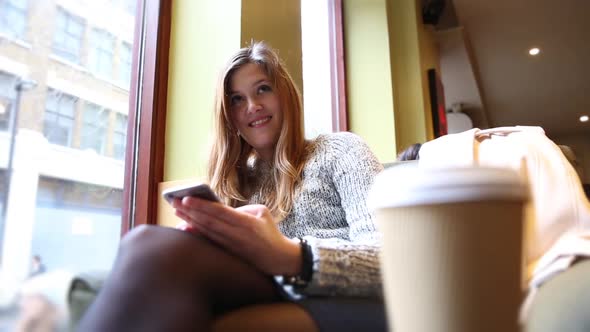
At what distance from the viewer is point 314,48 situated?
8.00ft

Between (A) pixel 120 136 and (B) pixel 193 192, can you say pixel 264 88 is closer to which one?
(A) pixel 120 136

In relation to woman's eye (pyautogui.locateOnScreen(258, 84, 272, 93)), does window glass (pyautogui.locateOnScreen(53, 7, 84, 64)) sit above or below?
above

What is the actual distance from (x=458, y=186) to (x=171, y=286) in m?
0.32

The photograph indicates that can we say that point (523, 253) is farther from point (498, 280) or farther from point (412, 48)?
point (412, 48)

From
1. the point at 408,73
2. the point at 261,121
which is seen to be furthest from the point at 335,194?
the point at 408,73

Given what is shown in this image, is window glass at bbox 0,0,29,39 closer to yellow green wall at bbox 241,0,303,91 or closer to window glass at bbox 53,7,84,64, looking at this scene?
window glass at bbox 53,7,84,64

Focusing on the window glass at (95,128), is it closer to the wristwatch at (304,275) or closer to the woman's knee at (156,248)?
the woman's knee at (156,248)

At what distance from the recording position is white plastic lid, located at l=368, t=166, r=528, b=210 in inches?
13.4

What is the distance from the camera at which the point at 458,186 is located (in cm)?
35

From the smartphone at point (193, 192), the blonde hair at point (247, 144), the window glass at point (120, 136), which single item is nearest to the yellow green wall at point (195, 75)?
the window glass at point (120, 136)

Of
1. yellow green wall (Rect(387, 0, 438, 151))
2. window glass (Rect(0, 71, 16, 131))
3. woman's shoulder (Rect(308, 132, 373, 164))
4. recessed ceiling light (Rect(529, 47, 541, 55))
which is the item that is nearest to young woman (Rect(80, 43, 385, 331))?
woman's shoulder (Rect(308, 132, 373, 164))

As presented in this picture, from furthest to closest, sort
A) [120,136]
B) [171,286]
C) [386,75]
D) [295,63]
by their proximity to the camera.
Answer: [386,75], [295,63], [120,136], [171,286]

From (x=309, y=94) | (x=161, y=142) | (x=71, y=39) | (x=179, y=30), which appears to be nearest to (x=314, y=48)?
(x=309, y=94)

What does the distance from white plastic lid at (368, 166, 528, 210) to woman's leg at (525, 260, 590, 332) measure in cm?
28
